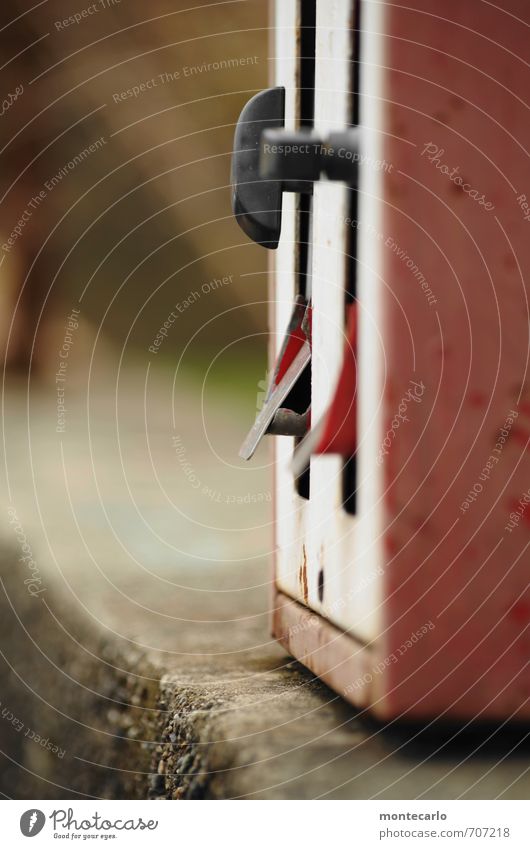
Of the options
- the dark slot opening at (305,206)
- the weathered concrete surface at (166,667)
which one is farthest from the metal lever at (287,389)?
the weathered concrete surface at (166,667)

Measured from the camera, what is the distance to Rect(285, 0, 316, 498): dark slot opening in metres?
0.49

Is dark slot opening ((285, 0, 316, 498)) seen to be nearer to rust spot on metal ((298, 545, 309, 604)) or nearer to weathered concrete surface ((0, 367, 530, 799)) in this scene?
rust spot on metal ((298, 545, 309, 604))

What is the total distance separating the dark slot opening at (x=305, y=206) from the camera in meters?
0.49

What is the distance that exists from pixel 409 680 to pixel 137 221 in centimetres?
250

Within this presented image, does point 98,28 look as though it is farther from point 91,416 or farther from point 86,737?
point 86,737

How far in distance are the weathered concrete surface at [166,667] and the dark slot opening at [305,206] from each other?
0.15 metres

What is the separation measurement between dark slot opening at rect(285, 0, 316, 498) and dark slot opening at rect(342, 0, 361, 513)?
8 cm

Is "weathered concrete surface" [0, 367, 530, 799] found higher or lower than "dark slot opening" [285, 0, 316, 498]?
lower

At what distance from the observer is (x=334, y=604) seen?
1.45 feet

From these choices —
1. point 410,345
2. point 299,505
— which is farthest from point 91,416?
point 410,345
